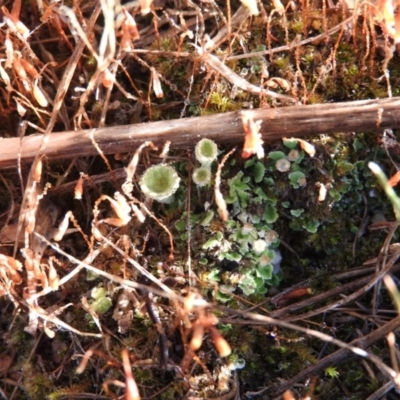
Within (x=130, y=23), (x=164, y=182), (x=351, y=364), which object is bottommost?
(x=351, y=364)

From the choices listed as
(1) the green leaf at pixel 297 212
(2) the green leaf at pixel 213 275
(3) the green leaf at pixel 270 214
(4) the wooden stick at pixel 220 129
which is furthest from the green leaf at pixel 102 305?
(1) the green leaf at pixel 297 212

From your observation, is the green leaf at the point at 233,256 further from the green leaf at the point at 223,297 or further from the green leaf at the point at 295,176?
the green leaf at the point at 295,176

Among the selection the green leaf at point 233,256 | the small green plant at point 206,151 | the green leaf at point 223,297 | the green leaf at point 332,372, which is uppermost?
the small green plant at point 206,151

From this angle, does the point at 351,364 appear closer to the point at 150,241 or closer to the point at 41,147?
the point at 150,241

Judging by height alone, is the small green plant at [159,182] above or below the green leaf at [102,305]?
above

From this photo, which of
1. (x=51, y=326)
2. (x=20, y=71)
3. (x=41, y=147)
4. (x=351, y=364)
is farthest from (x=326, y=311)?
(x=20, y=71)

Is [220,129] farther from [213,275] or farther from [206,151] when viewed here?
[213,275]

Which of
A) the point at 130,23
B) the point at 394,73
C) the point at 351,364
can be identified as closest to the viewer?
the point at 130,23
